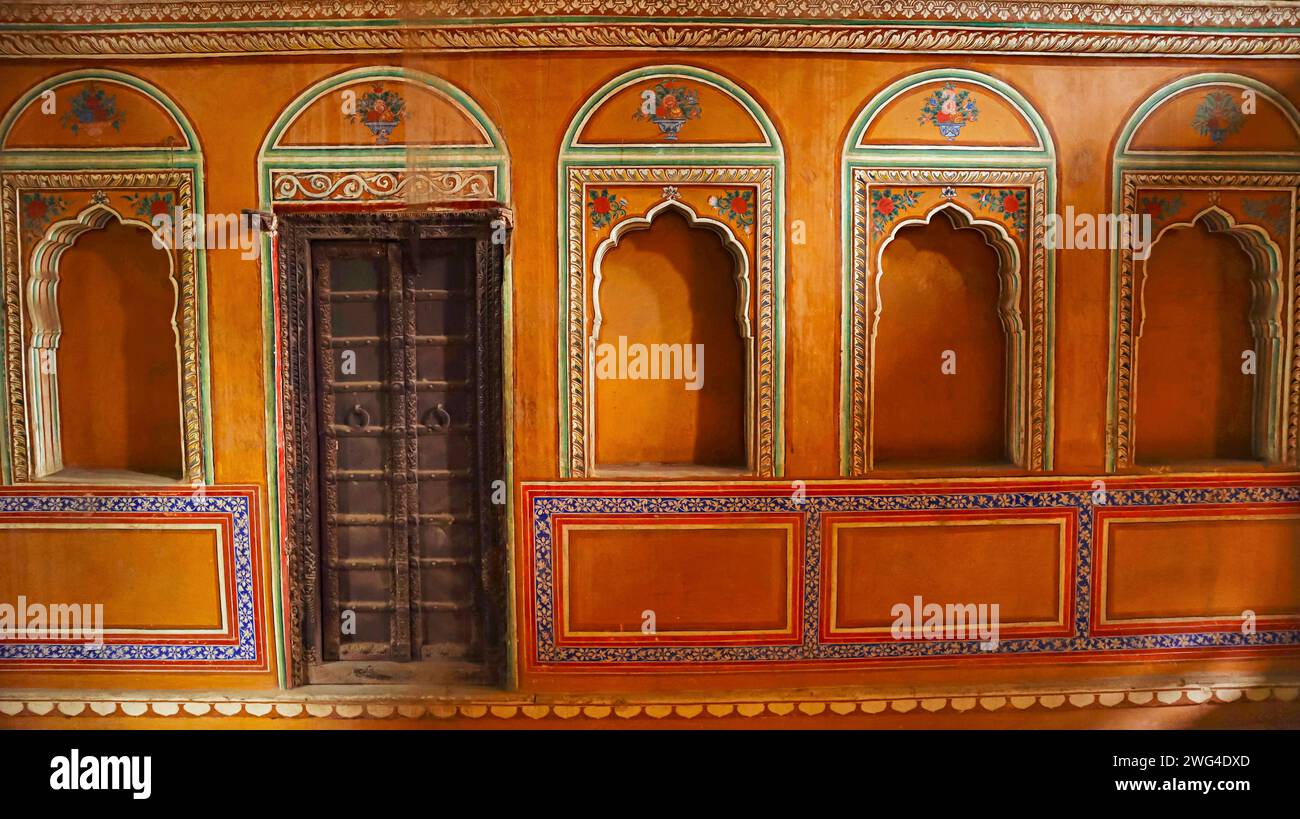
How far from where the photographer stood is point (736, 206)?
361cm

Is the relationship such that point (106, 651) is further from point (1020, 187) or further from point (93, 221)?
point (1020, 187)

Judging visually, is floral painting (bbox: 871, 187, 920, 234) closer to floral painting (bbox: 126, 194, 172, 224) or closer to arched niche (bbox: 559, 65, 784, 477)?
arched niche (bbox: 559, 65, 784, 477)

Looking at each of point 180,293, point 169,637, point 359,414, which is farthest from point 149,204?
point 169,637

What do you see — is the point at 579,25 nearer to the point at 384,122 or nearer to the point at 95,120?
the point at 384,122

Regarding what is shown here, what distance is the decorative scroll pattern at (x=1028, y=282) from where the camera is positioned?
3631mm

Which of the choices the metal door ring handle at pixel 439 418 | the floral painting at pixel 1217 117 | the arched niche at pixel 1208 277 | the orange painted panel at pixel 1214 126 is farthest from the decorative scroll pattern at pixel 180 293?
the floral painting at pixel 1217 117

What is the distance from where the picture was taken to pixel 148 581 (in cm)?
368

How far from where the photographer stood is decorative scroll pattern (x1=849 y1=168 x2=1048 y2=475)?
363cm

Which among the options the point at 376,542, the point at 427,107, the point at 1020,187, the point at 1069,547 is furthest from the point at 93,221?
the point at 1069,547

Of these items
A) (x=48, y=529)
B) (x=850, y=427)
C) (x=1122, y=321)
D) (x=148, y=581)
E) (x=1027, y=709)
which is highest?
(x=1122, y=321)

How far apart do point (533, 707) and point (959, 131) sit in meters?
3.70

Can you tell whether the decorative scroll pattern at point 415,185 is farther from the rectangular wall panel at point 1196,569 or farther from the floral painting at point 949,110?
the rectangular wall panel at point 1196,569

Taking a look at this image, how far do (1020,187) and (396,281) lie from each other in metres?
3.27

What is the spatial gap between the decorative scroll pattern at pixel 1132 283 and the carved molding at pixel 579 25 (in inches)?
31.0
